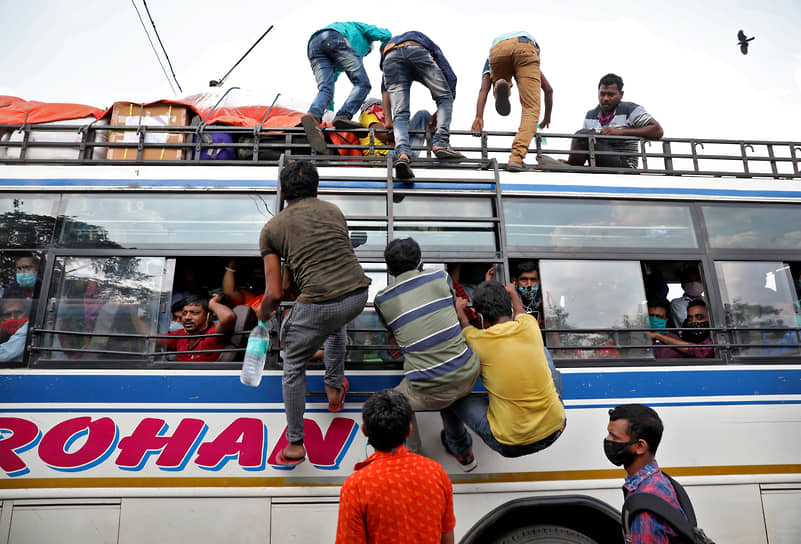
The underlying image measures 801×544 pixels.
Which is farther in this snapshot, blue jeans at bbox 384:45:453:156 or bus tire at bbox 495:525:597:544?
blue jeans at bbox 384:45:453:156

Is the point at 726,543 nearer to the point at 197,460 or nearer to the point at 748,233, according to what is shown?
the point at 748,233

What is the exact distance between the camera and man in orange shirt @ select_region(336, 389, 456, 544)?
2.02 meters

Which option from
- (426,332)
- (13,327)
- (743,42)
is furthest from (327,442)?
(743,42)

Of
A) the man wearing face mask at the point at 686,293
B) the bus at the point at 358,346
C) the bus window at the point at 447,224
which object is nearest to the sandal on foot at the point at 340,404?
the bus at the point at 358,346

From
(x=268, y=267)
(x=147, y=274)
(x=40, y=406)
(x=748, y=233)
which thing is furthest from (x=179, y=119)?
(x=748, y=233)

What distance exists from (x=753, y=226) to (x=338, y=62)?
13.7 ft

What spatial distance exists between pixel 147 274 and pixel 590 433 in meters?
3.26

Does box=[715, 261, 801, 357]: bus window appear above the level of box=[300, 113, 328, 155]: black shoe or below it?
below

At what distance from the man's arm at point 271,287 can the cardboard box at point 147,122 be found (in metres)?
1.68

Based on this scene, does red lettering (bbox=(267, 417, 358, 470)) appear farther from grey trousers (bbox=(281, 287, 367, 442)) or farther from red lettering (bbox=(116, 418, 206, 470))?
red lettering (bbox=(116, 418, 206, 470))

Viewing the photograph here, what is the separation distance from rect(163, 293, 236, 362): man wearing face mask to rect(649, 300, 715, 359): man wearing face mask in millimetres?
3139

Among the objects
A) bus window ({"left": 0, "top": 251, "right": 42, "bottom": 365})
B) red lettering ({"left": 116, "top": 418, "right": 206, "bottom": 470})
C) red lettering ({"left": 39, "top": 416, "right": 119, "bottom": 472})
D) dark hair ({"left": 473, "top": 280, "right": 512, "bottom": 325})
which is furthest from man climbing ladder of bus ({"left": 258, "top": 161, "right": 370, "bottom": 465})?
bus window ({"left": 0, "top": 251, "right": 42, "bottom": 365})

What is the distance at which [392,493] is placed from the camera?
2035 millimetres

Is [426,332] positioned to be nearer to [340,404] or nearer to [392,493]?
[340,404]
